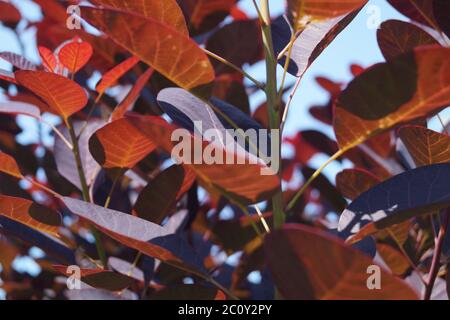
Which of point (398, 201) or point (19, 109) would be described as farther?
point (19, 109)

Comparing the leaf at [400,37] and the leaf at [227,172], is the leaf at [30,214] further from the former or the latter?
the leaf at [400,37]

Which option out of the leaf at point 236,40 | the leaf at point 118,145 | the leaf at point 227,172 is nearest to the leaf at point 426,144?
the leaf at point 227,172

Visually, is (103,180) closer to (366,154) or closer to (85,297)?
(85,297)

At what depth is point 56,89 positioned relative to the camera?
54.7 inches

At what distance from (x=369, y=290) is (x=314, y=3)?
20.5 inches

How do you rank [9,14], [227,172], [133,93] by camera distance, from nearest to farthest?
[227,172], [133,93], [9,14]

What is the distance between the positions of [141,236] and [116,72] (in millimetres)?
668

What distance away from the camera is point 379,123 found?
40.1 inches

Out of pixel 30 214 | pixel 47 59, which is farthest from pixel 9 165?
pixel 47 59

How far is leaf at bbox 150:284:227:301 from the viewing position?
4.44 ft

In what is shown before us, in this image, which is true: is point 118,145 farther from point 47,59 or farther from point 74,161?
point 74,161

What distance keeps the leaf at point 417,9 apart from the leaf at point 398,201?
0.48 metres

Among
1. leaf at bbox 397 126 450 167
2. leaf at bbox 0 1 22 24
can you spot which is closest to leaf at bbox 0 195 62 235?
leaf at bbox 397 126 450 167
